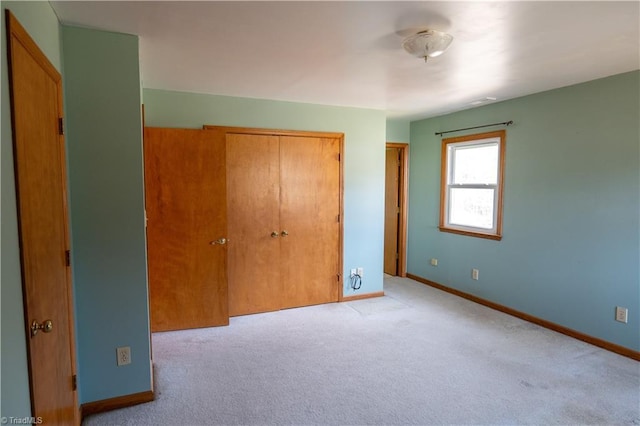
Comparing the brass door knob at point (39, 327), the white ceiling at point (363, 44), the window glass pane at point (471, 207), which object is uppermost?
the white ceiling at point (363, 44)

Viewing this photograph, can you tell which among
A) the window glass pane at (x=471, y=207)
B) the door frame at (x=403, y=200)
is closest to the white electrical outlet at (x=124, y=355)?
the window glass pane at (x=471, y=207)

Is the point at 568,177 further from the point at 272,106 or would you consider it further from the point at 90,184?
the point at 90,184

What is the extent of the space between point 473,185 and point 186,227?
332 centimetres

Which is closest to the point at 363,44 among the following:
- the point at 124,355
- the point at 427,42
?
the point at 427,42

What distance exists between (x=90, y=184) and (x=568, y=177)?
12.6ft

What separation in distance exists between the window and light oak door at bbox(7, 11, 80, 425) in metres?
3.97

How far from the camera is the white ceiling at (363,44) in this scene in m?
1.84

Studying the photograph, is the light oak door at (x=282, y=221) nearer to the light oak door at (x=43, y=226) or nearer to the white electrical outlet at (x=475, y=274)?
the white electrical outlet at (x=475, y=274)

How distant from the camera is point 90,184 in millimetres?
2121

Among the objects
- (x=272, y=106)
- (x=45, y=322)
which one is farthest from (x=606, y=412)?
(x=272, y=106)

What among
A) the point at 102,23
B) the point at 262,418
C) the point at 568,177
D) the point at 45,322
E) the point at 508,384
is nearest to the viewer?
the point at 45,322

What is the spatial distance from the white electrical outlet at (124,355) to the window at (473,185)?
371 cm

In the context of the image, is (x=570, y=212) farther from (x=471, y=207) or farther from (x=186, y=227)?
(x=186, y=227)

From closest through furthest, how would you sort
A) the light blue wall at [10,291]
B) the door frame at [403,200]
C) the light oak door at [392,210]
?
the light blue wall at [10,291] < the door frame at [403,200] < the light oak door at [392,210]
